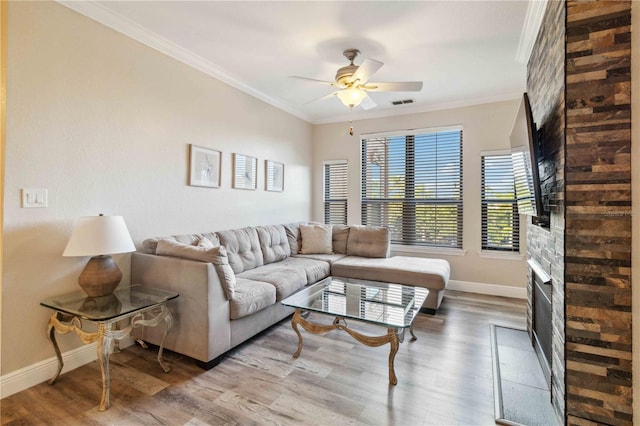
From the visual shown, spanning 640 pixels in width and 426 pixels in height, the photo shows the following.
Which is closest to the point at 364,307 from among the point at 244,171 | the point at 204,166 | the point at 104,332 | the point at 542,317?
the point at 542,317

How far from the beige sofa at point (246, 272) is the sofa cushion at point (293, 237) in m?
0.01

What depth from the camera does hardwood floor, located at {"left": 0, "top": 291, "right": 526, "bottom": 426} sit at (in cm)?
183

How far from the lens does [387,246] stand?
14.2 ft

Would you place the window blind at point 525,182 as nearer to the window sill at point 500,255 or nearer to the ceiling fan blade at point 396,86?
the ceiling fan blade at point 396,86

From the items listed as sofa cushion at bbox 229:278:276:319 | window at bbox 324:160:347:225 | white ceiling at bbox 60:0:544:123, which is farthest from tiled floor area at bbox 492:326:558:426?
window at bbox 324:160:347:225

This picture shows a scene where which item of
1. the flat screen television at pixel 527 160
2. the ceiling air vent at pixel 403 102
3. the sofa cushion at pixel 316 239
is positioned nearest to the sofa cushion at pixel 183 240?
the sofa cushion at pixel 316 239

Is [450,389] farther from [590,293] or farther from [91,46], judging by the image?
[91,46]

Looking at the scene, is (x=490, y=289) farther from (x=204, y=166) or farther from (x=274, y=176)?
(x=204, y=166)

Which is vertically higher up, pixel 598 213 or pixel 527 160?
pixel 527 160

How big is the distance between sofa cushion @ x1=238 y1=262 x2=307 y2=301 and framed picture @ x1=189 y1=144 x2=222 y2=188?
1104 millimetres

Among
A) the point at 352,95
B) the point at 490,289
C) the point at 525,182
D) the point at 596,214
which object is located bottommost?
the point at 490,289

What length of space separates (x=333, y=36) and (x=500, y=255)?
346 cm

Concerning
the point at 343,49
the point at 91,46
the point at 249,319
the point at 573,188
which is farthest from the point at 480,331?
the point at 91,46

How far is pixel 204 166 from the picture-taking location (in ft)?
11.3
